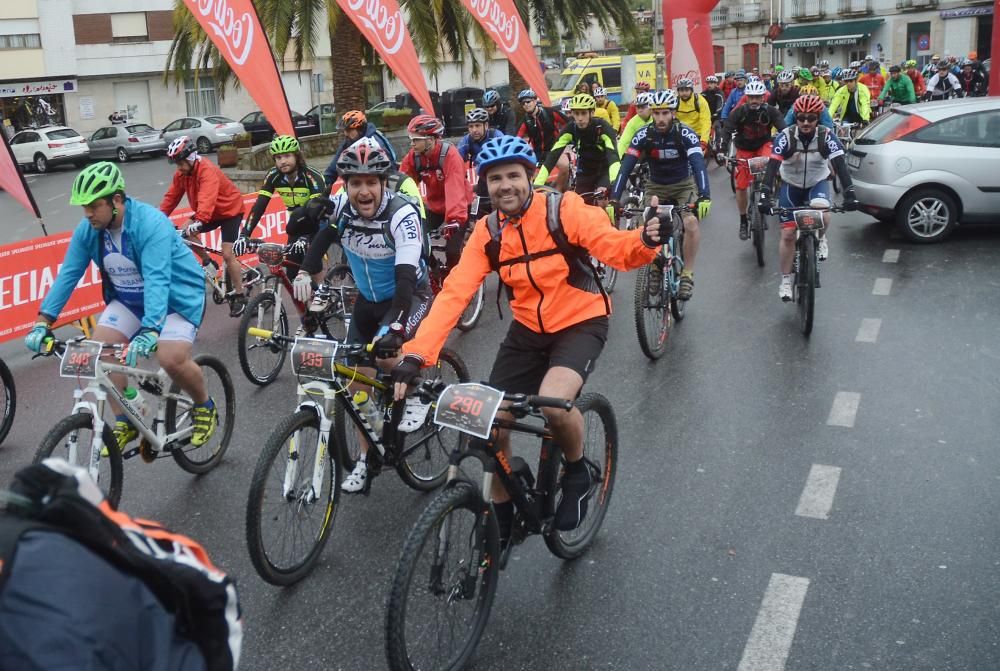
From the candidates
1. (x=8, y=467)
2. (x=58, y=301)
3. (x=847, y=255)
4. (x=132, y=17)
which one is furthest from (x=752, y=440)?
(x=132, y=17)

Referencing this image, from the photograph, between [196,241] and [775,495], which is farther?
[196,241]

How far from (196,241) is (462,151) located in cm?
311

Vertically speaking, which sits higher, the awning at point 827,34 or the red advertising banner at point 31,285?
the awning at point 827,34

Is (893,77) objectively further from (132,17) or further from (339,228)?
(132,17)

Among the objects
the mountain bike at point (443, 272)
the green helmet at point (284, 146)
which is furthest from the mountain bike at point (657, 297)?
the green helmet at point (284, 146)

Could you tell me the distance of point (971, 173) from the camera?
11.6 m

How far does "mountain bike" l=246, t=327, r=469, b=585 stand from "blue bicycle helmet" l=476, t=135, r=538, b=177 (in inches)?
40.4

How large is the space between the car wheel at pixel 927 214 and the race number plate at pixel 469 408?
9575mm

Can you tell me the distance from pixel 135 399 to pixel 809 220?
5544mm

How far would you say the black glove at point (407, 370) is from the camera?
398 centimetres

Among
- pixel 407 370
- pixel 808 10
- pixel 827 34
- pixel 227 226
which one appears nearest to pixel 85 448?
pixel 407 370

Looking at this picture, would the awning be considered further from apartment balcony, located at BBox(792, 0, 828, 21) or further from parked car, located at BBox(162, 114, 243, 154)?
parked car, located at BBox(162, 114, 243, 154)

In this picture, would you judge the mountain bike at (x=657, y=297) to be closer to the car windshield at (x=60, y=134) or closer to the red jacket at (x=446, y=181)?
the red jacket at (x=446, y=181)

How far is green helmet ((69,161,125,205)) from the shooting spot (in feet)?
17.1
